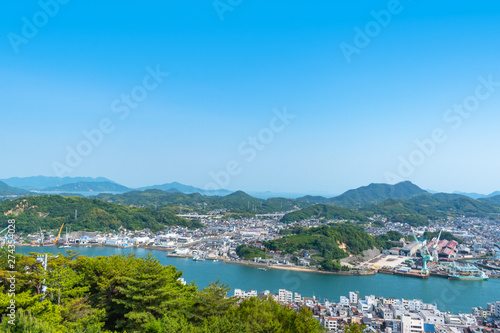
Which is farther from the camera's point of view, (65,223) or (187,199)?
(187,199)

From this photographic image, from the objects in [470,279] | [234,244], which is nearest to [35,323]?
[470,279]

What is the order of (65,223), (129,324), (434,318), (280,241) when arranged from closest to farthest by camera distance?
(129,324)
(434,318)
(280,241)
(65,223)

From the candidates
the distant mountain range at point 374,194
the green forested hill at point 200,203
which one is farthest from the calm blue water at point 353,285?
the distant mountain range at point 374,194

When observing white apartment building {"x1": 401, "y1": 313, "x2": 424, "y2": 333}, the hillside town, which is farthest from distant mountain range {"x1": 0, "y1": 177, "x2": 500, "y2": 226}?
white apartment building {"x1": 401, "y1": 313, "x2": 424, "y2": 333}

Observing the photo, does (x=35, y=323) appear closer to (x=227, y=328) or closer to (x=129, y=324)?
(x=129, y=324)

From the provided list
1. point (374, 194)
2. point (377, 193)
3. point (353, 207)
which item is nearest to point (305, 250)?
point (353, 207)

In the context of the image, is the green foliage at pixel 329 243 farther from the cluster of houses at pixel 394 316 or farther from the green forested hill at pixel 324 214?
the green forested hill at pixel 324 214
